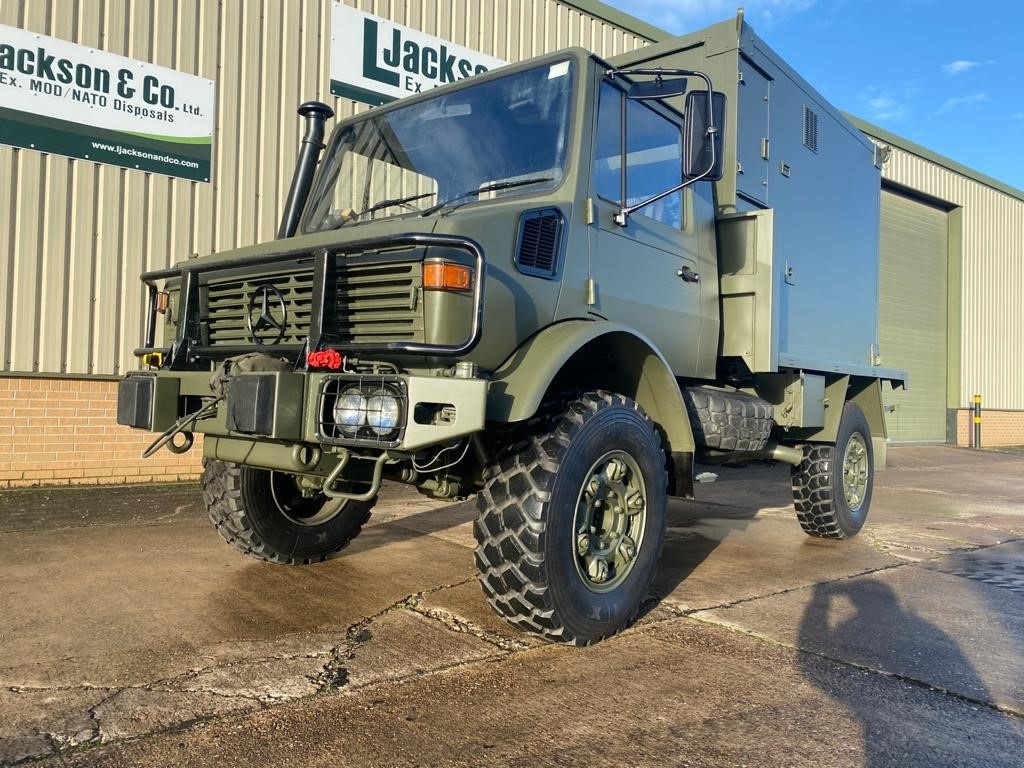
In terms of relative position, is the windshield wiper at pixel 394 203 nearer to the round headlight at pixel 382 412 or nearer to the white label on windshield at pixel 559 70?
the white label on windshield at pixel 559 70

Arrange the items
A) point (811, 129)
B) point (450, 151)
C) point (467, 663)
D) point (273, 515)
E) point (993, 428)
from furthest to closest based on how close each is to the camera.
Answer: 1. point (993, 428)
2. point (811, 129)
3. point (273, 515)
4. point (450, 151)
5. point (467, 663)

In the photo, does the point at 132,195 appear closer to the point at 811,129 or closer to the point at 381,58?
the point at 381,58

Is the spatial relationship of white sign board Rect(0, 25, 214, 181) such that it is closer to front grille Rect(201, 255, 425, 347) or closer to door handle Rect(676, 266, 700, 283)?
front grille Rect(201, 255, 425, 347)

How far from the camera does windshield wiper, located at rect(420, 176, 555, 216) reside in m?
3.68

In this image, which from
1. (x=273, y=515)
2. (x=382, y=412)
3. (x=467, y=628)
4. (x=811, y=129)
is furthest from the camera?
(x=811, y=129)

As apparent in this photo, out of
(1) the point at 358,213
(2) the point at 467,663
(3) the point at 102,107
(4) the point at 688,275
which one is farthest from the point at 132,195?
(2) the point at 467,663

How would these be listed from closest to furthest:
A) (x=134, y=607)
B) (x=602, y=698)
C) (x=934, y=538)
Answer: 1. (x=602, y=698)
2. (x=134, y=607)
3. (x=934, y=538)

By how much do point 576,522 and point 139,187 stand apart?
22.0 feet

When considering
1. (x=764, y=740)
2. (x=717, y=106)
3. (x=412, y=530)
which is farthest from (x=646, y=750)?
(x=412, y=530)

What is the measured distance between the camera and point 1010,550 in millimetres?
5867

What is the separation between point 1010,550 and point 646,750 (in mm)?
4833

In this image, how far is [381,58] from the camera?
30.9 feet

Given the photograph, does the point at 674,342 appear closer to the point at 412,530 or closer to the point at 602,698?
the point at 602,698

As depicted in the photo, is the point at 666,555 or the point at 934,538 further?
the point at 934,538
